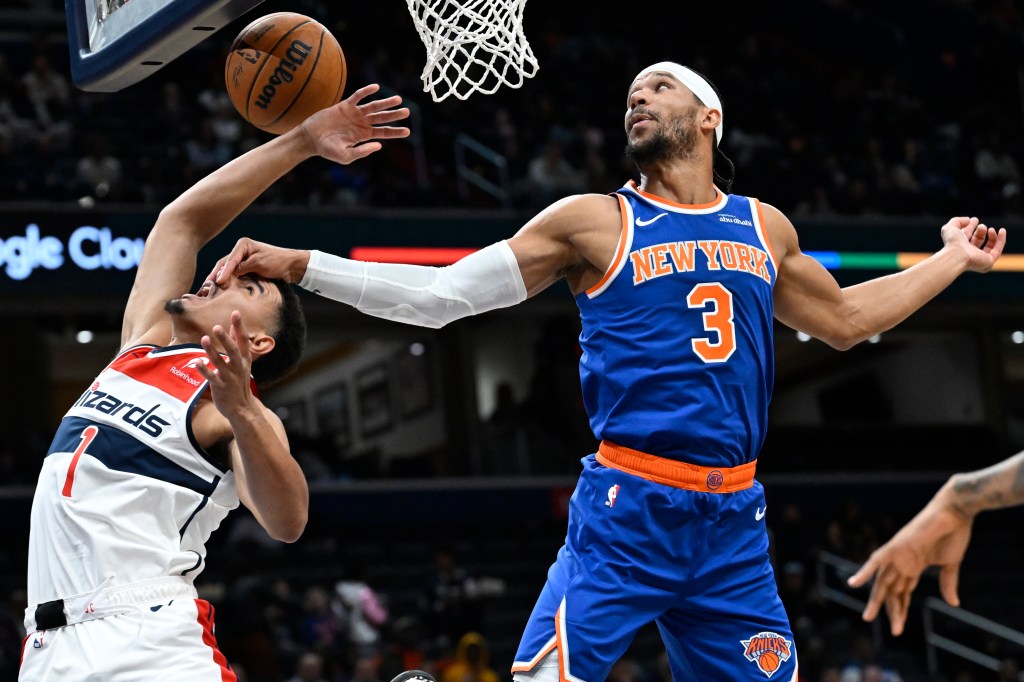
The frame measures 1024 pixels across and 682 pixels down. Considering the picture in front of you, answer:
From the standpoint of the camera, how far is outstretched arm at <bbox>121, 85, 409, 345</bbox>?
4473 mm

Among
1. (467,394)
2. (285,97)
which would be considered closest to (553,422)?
(467,394)

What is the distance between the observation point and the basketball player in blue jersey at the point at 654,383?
13.9 ft

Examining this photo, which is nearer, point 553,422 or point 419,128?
point 419,128

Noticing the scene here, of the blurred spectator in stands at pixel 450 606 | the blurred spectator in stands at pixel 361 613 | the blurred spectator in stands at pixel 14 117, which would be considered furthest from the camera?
the blurred spectator in stands at pixel 14 117

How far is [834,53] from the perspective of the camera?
24484 mm

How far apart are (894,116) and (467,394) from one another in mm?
7298

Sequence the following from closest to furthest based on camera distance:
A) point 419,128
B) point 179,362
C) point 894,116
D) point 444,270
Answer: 1. point 179,362
2. point 444,270
3. point 419,128
4. point 894,116

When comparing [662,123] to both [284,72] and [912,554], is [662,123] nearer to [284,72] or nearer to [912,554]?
[284,72]

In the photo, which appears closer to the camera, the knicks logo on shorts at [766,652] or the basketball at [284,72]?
the knicks logo on shorts at [766,652]

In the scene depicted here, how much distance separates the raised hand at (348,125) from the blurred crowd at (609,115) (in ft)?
33.3

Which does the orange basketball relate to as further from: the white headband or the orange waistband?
the white headband

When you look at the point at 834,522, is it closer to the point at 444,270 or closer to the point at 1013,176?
the point at 1013,176

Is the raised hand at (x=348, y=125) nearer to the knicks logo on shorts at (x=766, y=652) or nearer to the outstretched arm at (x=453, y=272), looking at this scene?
the outstretched arm at (x=453, y=272)

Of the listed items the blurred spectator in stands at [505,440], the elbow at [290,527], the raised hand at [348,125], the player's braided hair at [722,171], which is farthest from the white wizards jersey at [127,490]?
the blurred spectator in stands at [505,440]
